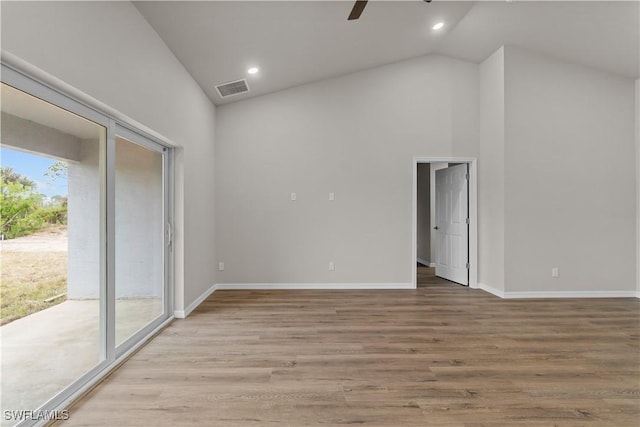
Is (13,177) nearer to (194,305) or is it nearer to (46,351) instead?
(46,351)

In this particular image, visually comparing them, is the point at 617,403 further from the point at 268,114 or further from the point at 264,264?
the point at 268,114

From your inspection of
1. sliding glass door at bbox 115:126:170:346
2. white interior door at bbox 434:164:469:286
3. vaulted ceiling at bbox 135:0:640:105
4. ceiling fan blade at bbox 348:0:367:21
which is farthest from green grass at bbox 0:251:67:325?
white interior door at bbox 434:164:469:286

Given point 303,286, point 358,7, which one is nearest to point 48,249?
point 358,7

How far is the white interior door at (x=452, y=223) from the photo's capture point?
5332 millimetres

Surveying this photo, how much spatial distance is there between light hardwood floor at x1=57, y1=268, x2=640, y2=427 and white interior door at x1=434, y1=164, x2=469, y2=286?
142 cm

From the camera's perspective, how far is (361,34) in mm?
4031

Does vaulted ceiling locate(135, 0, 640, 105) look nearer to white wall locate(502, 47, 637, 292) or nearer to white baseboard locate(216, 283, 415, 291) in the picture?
white wall locate(502, 47, 637, 292)

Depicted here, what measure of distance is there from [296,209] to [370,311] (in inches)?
79.1

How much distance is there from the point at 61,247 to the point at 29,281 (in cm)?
31

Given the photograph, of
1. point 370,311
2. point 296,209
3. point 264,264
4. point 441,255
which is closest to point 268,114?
point 296,209

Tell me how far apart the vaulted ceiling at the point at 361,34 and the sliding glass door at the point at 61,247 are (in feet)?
4.13

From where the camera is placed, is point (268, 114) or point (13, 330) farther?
point (268, 114)

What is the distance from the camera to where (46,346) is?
2.04 meters

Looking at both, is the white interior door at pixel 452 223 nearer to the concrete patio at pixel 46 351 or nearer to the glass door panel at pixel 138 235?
the glass door panel at pixel 138 235
